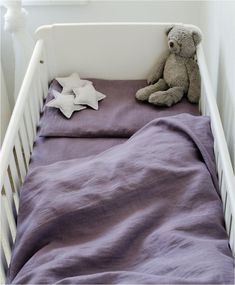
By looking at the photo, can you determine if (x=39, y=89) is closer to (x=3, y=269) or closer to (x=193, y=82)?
(x=193, y=82)

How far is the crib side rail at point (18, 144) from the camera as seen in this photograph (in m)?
1.21

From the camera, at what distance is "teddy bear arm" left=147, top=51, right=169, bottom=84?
183cm

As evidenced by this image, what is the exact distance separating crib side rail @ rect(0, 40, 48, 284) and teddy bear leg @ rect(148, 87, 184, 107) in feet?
1.34

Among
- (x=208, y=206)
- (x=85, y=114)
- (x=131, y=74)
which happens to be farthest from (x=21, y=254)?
(x=131, y=74)

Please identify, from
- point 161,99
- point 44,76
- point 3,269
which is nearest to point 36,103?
point 44,76

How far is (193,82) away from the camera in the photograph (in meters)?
1.75

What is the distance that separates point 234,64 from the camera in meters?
1.52

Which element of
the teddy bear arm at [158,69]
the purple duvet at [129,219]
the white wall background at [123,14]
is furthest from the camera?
the white wall background at [123,14]

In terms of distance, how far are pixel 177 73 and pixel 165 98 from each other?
12cm

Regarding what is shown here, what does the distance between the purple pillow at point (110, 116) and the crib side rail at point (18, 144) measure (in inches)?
1.8

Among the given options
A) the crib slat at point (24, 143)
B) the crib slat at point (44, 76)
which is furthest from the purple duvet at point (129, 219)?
the crib slat at point (44, 76)

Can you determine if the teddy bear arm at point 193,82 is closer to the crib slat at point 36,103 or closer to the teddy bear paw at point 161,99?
the teddy bear paw at point 161,99

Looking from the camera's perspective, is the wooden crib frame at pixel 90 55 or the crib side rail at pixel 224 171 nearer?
the crib side rail at pixel 224 171

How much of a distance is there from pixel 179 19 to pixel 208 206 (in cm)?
123
